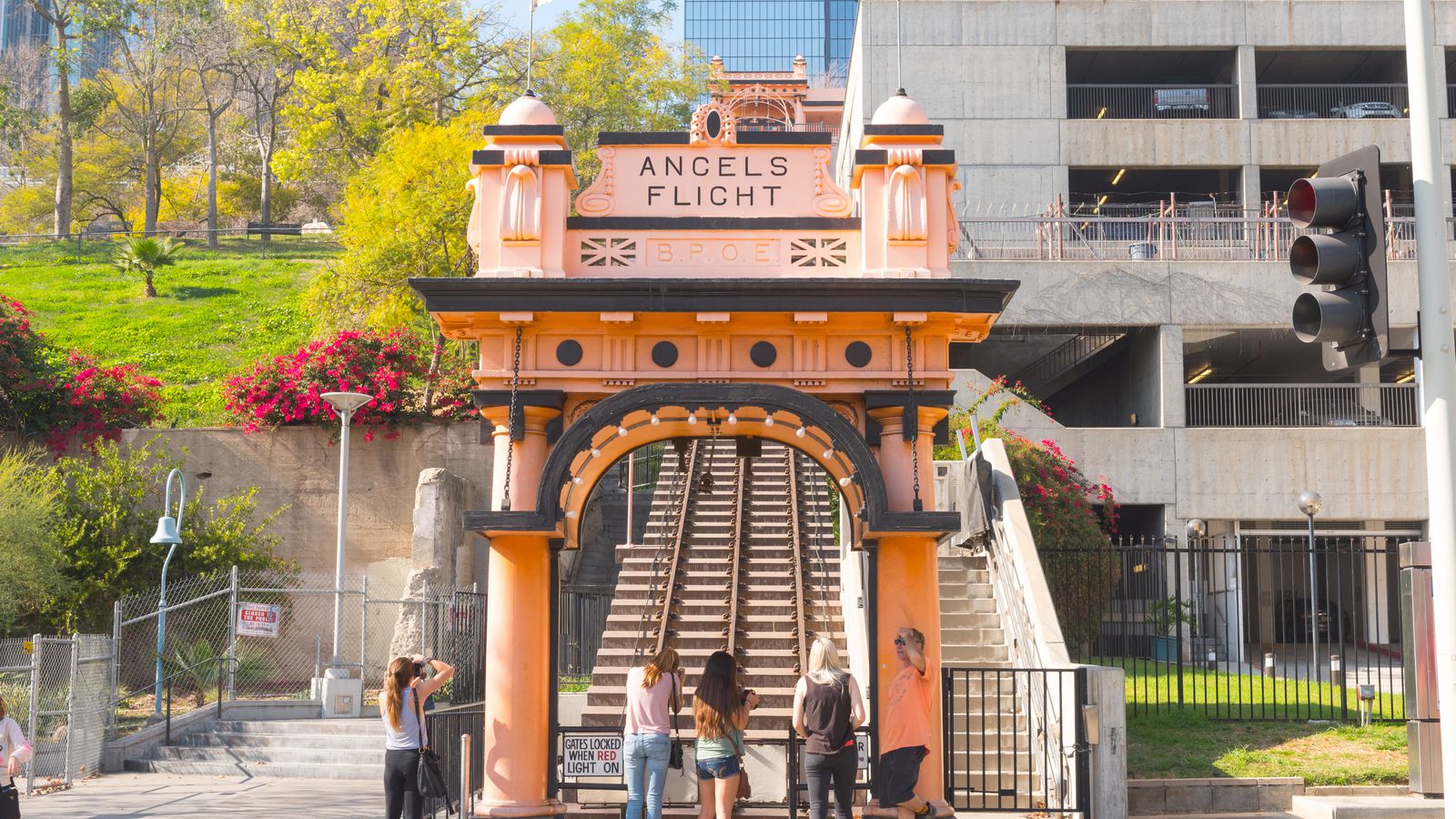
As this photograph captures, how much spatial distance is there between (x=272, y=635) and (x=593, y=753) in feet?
33.9

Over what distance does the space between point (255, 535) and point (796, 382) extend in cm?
1426

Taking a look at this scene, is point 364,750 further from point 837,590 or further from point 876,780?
point 876,780

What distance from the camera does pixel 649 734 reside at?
11.2 metres

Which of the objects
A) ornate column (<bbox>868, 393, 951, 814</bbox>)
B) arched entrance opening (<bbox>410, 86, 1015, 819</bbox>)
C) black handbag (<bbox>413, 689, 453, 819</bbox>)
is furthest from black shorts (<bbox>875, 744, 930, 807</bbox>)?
black handbag (<bbox>413, 689, 453, 819</bbox>)

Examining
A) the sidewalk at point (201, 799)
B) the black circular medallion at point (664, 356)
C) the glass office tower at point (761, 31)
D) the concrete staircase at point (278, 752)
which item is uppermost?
the glass office tower at point (761, 31)

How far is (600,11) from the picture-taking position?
128 ft

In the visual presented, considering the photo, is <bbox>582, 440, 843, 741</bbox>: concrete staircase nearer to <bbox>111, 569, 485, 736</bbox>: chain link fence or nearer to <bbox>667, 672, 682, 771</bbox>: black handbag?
<bbox>111, 569, 485, 736</bbox>: chain link fence

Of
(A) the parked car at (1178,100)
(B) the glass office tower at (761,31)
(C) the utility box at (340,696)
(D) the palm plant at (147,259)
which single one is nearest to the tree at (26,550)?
(C) the utility box at (340,696)

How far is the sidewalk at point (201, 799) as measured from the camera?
13734mm

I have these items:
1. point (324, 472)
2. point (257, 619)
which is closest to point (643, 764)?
point (257, 619)

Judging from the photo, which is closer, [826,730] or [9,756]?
[9,756]

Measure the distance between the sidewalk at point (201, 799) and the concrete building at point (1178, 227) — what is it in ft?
45.5

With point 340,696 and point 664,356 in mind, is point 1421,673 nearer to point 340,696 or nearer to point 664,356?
point 664,356

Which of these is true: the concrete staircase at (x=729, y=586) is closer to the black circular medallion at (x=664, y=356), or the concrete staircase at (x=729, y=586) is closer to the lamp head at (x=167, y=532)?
the black circular medallion at (x=664, y=356)
